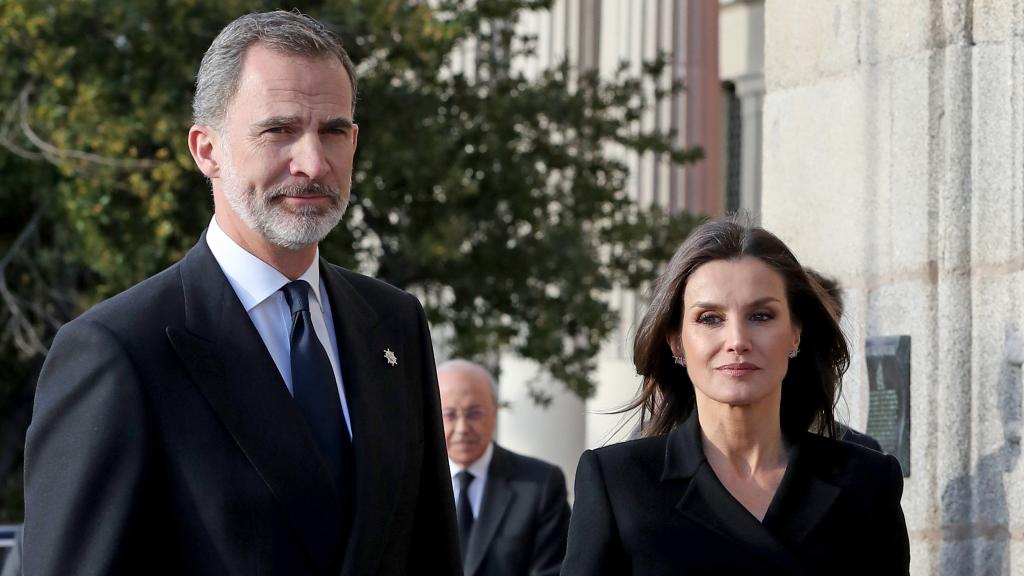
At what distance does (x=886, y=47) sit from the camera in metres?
5.57

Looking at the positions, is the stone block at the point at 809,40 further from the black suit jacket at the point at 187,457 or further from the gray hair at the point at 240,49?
the black suit jacket at the point at 187,457

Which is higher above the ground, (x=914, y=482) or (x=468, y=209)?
(x=468, y=209)

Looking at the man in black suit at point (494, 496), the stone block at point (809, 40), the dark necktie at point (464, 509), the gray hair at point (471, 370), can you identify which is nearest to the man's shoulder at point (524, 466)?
the man in black suit at point (494, 496)

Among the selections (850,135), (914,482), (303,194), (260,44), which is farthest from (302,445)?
(850,135)

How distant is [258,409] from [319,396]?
137mm

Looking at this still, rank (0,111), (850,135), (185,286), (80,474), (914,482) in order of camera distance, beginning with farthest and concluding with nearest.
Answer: (0,111) → (850,135) → (914,482) → (185,286) → (80,474)

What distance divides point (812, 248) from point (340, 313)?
2.67 metres

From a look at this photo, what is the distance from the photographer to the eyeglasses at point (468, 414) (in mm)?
8000

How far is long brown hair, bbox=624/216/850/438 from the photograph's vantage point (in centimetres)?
415

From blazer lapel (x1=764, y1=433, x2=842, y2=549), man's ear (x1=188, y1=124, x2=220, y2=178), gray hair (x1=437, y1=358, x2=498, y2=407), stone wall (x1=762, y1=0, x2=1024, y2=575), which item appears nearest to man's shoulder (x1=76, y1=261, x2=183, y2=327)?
man's ear (x1=188, y1=124, x2=220, y2=178)

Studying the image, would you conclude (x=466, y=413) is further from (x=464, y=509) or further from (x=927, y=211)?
(x=927, y=211)

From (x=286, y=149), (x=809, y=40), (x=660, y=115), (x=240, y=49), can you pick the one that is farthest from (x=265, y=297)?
(x=660, y=115)

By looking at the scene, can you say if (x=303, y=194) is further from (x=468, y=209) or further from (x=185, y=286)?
(x=468, y=209)

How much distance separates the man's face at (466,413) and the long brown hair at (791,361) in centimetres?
355
